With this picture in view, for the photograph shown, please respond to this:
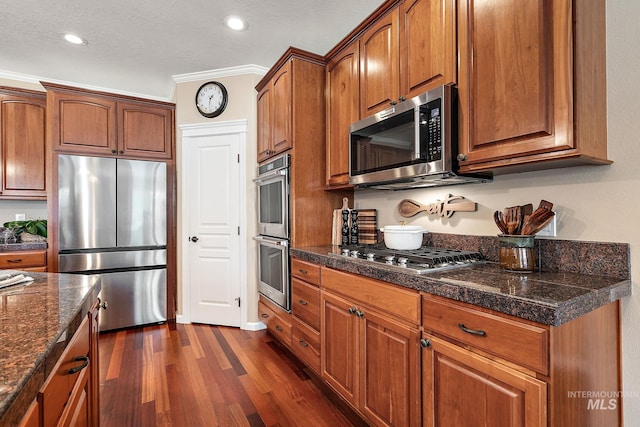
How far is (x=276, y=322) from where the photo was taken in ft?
8.85

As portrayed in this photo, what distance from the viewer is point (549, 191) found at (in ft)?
4.84

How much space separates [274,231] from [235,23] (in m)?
1.67

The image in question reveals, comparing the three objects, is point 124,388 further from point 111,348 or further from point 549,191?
point 549,191

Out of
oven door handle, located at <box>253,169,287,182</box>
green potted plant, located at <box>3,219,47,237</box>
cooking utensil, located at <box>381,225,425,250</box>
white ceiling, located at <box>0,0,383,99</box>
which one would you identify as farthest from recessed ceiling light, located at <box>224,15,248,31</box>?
green potted plant, located at <box>3,219,47,237</box>

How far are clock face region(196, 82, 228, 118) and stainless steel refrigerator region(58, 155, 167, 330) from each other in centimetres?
72

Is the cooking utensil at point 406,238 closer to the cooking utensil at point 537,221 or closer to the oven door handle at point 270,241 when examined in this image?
the cooking utensil at point 537,221

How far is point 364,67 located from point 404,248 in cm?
120

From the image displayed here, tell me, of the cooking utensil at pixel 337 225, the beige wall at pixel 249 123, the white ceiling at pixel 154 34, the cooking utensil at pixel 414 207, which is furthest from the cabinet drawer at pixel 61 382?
the white ceiling at pixel 154 34

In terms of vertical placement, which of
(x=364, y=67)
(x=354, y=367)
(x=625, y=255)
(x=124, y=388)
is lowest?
(x=124, y=388)

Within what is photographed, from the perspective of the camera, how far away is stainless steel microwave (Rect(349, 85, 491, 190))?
1528mm

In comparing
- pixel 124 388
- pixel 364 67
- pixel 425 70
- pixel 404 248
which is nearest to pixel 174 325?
pixel 124 388

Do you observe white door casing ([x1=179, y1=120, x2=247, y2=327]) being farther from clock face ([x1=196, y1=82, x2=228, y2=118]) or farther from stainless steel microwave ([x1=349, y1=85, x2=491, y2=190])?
stainless steel microwave ([x1=349, y1=85, x2=491, y2=190])

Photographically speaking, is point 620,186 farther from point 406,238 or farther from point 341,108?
point 341,108

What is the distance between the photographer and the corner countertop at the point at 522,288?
95 cm
